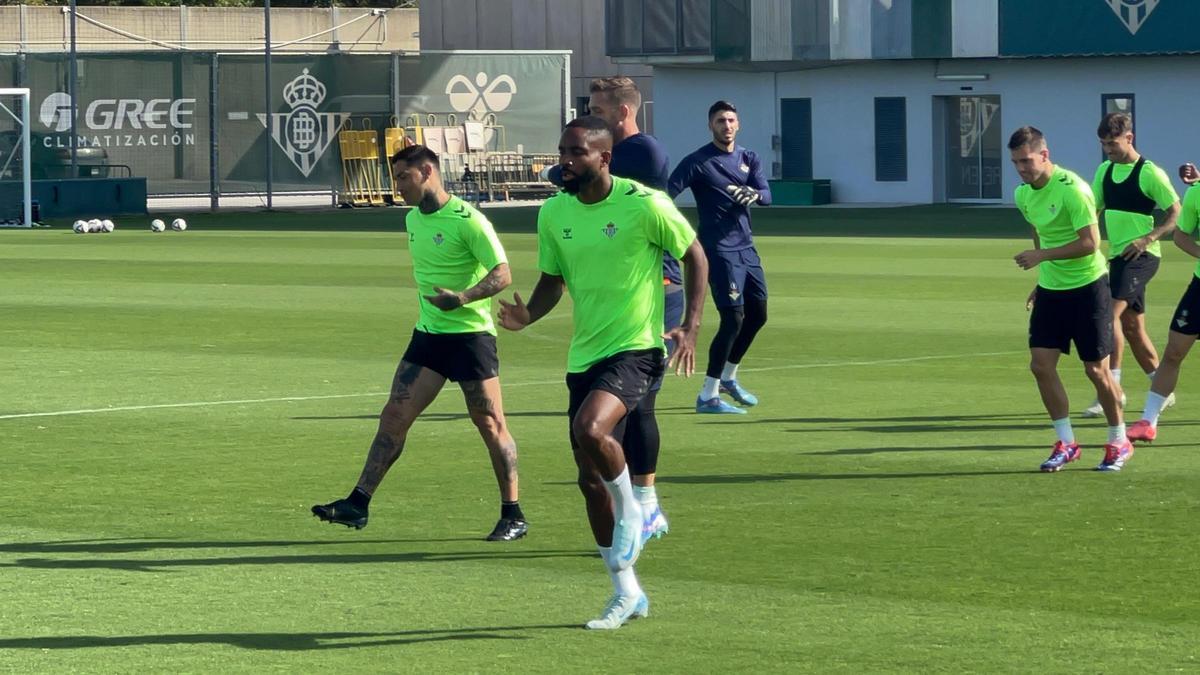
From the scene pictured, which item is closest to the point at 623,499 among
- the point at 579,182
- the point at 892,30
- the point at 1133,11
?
the point at 579,182

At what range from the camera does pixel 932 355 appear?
1855 centimetres

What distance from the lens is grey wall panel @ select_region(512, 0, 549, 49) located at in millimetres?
65875

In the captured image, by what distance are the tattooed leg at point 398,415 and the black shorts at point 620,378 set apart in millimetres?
1821

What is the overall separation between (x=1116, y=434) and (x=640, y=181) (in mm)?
2944

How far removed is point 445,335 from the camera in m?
10.4

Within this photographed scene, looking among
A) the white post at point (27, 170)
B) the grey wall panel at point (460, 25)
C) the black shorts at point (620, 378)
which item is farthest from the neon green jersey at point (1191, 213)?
the grey wall panel at point (460, 25)

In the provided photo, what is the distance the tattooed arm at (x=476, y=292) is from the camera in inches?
390

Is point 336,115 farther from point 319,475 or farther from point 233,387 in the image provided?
point 319,475

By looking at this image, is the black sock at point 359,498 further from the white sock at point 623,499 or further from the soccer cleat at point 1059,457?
the soccer cleat at point 1059,457

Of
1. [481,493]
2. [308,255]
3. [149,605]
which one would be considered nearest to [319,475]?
[481,493]

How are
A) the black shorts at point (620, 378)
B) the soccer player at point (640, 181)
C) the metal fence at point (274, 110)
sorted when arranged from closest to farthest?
1. the black shorts at point (620, 378)
2. the soccer player at point (640, 181)
3. the metal fence at point (274, 110)

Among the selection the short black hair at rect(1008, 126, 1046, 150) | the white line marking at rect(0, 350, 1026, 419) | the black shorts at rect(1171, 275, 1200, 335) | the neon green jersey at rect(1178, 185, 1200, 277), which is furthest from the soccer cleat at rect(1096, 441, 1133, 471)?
the white line marking at rect(0, 350, 1026, 419)

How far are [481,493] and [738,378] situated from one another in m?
5.80

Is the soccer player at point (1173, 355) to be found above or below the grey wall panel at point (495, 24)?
below
